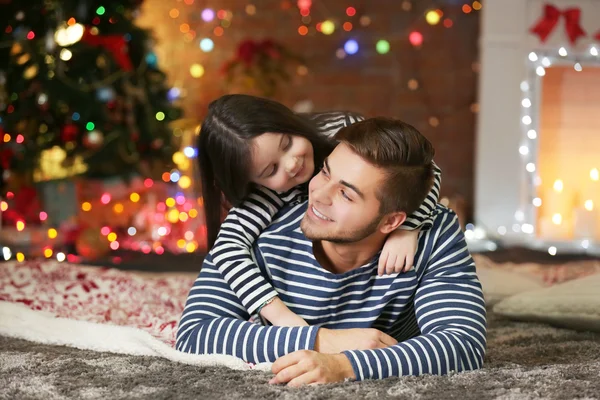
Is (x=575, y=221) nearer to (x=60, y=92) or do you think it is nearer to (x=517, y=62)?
(x=517, y=62)

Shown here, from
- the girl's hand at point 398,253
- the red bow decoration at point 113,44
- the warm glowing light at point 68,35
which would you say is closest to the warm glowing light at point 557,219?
the red bow decoration at point 113,44

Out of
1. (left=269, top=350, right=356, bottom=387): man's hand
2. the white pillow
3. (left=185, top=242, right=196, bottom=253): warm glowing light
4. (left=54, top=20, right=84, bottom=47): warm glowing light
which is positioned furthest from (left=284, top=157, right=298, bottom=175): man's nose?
(left=185, top=242, right=196, bottom=253): warm glowing light

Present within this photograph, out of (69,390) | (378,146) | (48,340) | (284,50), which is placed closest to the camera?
(69,390)

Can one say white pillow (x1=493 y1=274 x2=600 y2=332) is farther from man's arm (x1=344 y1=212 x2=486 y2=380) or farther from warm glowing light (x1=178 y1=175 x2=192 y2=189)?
warm glowing light (x1=178 y1=175 x2=192 y2=189)

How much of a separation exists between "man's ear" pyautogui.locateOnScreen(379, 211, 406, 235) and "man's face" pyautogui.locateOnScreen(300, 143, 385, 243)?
34mm

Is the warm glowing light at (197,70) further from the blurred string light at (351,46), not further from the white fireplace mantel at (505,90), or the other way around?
the white fireplace mantel at (505,90)

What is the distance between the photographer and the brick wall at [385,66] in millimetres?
4438

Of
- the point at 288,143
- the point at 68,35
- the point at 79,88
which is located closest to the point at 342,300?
the point at 288,143

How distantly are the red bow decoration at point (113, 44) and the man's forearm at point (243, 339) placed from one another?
2198 mm

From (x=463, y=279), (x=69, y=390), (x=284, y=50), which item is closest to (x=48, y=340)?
(x=69, y=390)

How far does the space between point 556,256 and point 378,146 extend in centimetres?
224

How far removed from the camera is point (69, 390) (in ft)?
3.94

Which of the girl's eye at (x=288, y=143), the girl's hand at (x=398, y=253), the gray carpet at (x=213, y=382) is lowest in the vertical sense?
the gray carpet at (x=213, y=382)

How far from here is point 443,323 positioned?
143 cm
